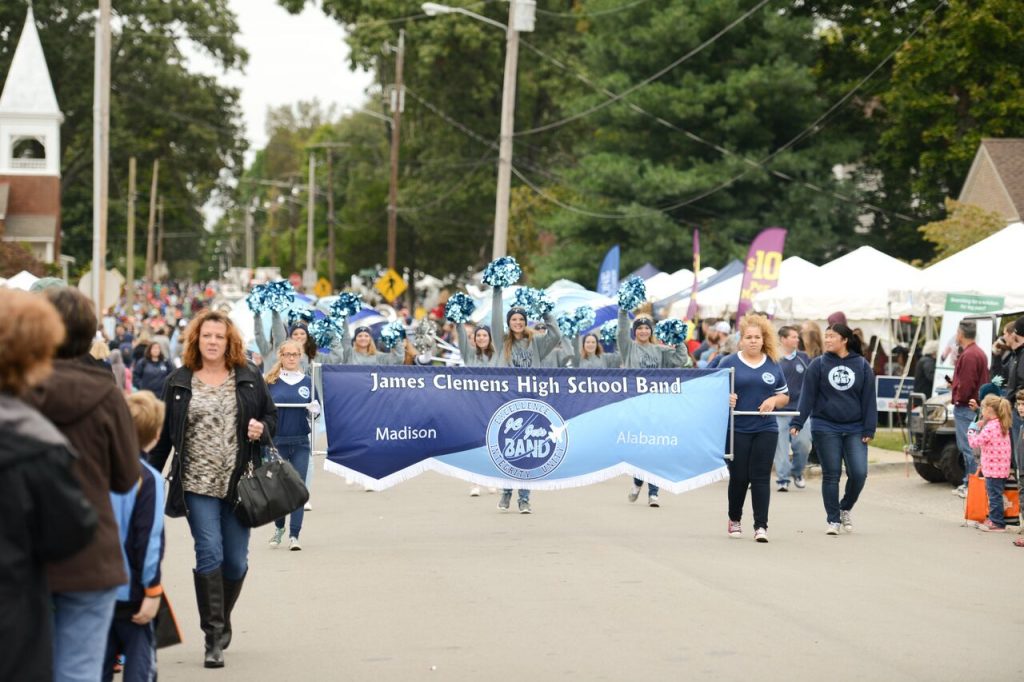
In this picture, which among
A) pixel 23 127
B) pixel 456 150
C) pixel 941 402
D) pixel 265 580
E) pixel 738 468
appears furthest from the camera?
pixel 23 127

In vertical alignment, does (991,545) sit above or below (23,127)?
below

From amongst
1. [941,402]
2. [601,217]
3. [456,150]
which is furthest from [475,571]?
[456,150]

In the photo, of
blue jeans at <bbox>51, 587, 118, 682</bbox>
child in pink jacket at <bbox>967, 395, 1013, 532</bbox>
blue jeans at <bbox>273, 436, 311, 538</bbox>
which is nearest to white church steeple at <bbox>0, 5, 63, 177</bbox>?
blue jeans at <bbox>273, 436, 311, 538</bbox>

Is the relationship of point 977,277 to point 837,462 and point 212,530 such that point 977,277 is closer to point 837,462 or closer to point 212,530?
point 837,462

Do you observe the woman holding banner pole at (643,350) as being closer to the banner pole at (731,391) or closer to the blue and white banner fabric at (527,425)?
the blue and white banner fabric at (527,425)

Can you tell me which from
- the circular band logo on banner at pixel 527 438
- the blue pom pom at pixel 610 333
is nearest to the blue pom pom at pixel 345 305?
the blue pom pom at pixel 610 333

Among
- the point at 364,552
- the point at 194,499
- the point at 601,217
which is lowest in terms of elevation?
the point at 364,552

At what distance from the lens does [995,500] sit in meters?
14.1

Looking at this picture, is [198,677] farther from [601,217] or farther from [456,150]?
[456,150]

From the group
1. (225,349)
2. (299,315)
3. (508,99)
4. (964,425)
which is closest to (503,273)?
(299,315)

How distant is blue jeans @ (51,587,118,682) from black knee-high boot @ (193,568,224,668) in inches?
111

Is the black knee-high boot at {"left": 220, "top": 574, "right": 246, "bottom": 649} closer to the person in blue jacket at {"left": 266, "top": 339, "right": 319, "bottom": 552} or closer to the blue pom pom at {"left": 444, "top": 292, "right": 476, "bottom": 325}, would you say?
the person in blue jacket at {"left": 266, "top": 339, "right": 319, "bottom": 552}

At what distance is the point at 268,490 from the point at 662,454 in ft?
19.9

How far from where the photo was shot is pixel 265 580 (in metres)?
10.7
